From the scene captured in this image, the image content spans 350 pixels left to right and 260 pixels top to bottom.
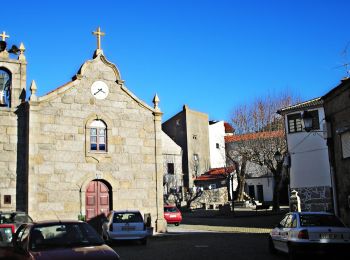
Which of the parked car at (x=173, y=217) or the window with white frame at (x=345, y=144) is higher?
the window with white frame at (x=345, y=144)

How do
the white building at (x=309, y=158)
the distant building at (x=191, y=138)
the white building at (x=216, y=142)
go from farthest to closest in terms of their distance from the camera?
the white building at (x=216, y=142) → the distant building at (x=191, y=138) → the white building at (x=309, y=158)

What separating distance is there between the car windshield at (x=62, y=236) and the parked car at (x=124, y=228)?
9.02 metres

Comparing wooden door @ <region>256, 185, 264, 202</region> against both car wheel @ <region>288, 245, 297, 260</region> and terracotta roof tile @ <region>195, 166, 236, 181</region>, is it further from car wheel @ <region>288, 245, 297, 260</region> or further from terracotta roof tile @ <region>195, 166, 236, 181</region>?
car wheel @ <region>288, 245, 297, 260</region>

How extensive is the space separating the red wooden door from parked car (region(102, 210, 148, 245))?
4547mm

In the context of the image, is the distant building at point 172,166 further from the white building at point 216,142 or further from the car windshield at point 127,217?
the car windshield at point 127,217

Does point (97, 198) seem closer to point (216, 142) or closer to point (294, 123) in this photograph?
point (294, 123)

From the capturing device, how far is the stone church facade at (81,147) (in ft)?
71.2

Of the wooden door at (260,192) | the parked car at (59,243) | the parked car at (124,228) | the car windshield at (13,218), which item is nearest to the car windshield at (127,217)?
the parked car at (124,228)

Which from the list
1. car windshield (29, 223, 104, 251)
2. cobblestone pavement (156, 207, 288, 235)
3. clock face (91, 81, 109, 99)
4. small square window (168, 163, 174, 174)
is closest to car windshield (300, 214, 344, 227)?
car windshield (29, 223, 104, 251)

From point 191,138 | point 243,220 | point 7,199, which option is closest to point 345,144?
point 7,199

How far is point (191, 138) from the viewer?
6225 centimetres

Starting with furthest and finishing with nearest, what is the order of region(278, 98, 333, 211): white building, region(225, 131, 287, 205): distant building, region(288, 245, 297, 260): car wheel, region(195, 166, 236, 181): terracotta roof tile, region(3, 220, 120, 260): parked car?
region(195, 166, 236, 181): terracotta roof tile, region(225, 131, 287, 205): distant building, region(278, 98, 333, 211): white building, region(288, 245, 297, 260): car wheel, region(3, 220, 120, 260): parked car

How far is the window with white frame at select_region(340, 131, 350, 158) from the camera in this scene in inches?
656

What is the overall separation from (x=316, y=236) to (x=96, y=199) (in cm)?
A: 1377
